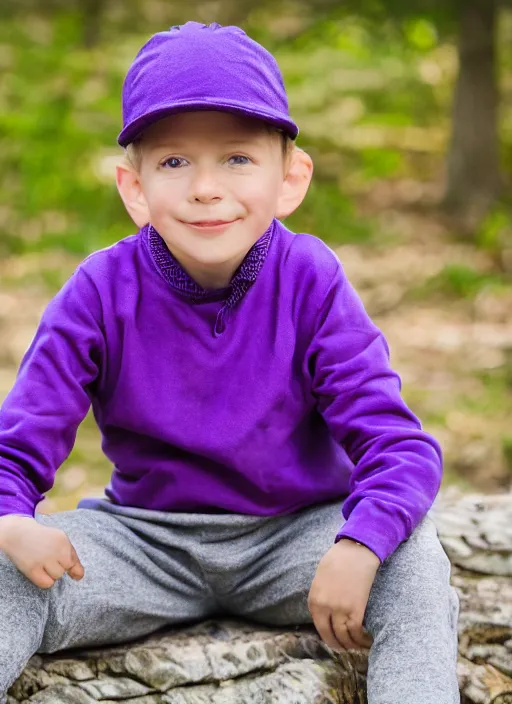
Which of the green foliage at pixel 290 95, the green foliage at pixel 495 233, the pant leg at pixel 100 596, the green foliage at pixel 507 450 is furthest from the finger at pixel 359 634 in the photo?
the green foliage at pixel 495 233

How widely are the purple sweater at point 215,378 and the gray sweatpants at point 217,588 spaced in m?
0.08

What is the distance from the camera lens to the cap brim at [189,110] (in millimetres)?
1812

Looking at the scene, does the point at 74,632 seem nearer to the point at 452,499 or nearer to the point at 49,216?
the point at 452,499

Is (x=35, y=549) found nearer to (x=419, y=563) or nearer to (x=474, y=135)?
(x=419, y=563)

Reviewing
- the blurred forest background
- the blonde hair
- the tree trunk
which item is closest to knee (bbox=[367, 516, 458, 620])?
the blonde hair

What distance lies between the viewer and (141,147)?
1.97m

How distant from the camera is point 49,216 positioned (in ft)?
25.1

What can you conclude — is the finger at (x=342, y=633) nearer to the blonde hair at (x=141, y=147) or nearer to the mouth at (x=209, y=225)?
the mouth at (x=209, y=225)

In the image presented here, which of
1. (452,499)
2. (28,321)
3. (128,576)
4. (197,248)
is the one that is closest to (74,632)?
(128,576)

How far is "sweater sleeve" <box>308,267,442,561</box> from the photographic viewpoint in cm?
183

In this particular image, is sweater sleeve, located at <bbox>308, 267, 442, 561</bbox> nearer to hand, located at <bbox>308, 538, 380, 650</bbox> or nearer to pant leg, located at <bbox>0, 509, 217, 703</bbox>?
hand, located at <bbox>308, 538, 380, 650</bbox>

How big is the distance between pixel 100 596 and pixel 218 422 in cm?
40

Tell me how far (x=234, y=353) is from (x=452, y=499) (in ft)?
4.15

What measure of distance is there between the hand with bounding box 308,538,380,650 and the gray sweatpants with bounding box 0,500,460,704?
7 cm
